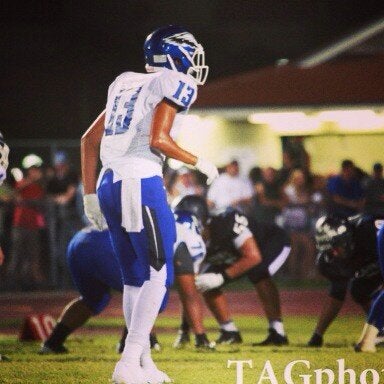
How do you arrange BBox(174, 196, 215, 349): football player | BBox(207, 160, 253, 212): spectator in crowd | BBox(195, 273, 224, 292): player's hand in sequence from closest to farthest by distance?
BBox(174, 196, 215, 349): football player
BBox(195, 273, 224, 292): player's hand
BBox(207, 160, 253, 212): spectator in crowd

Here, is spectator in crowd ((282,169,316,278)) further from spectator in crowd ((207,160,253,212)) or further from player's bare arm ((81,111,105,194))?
player's bare arm ((81,111,105,194))

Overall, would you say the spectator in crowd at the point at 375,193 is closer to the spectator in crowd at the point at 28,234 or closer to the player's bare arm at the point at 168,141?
the spectator in crowd at the point at 28,234

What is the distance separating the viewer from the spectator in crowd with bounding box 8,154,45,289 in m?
13.4

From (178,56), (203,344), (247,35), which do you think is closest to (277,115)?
Answer: (247,35)

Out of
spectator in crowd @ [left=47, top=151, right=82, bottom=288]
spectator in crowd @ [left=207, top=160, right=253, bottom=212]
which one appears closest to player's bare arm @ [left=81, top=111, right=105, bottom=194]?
spectator in crowd @ [left=47, top=151, right=82, bottom=288]

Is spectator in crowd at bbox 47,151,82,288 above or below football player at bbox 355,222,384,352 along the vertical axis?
below

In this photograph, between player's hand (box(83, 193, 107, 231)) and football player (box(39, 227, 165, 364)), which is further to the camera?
football player (box(39, 227, 165, 364))

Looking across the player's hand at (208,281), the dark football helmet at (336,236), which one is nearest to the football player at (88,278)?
the player's hand at (208,281)

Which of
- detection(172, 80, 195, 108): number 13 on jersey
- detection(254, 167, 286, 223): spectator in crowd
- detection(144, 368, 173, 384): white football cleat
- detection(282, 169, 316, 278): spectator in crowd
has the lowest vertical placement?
detection(282, 169, 316, 278): spectator in crowd

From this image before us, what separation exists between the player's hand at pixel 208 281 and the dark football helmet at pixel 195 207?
35 centimetres

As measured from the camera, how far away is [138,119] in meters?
5.77

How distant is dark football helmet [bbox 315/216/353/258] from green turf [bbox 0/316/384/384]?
64cm

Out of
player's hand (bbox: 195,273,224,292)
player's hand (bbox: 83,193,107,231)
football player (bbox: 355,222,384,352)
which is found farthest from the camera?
player's hand (bbox: 195,273,224,292)

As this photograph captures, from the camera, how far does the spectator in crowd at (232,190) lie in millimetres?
14039
